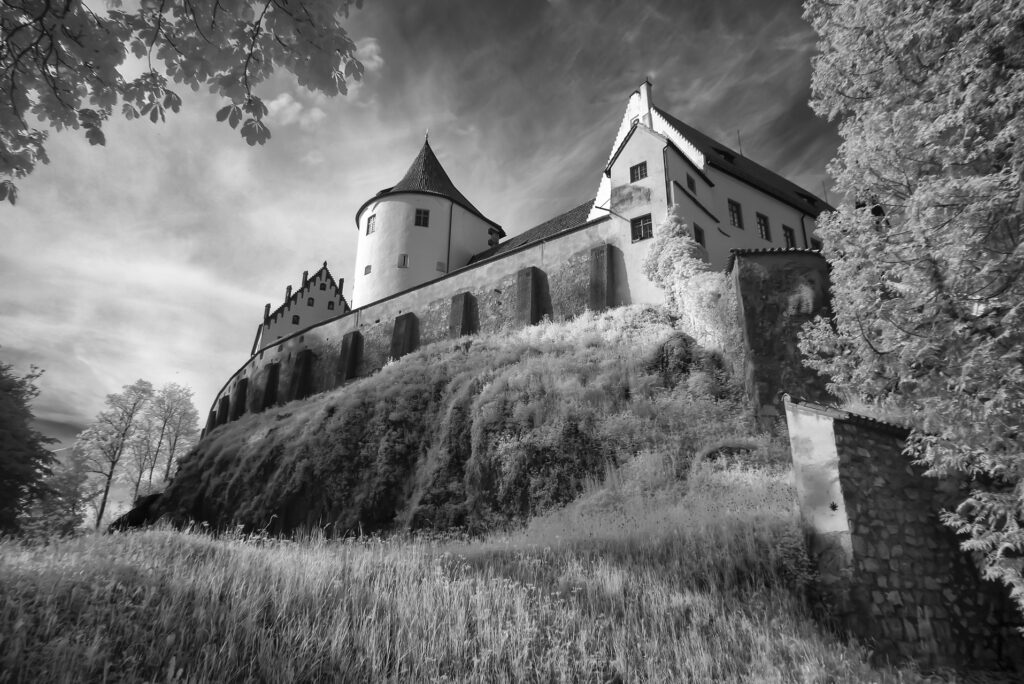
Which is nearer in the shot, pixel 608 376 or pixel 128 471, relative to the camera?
pixel 608 376

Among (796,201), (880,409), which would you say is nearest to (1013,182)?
(880,409)

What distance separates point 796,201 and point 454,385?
24664 millimetres

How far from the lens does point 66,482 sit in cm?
2758

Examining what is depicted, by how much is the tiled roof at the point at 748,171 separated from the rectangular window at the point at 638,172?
5.37 metres

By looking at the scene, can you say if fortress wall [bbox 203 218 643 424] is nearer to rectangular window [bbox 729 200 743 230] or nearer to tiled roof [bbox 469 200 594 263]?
tiled roof [bbox 469 200 594 263]

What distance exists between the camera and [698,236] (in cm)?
2259

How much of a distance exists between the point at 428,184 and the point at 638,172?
61.8ft

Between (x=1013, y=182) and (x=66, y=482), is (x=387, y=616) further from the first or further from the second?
(x=66, y=482)

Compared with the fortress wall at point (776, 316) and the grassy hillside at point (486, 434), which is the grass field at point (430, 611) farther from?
the fortress wall at point (776, 316)

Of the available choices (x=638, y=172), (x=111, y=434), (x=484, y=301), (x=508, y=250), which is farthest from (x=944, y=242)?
(x=111, y=434)

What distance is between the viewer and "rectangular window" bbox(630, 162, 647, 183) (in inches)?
934

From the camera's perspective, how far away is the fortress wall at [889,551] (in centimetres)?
701

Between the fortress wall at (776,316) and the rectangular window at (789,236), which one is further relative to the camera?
the rectangular window at (789,236)

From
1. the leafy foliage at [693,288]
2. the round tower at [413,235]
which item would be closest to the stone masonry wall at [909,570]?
the leafy foliage at [693,288]
